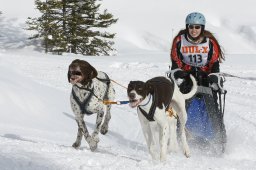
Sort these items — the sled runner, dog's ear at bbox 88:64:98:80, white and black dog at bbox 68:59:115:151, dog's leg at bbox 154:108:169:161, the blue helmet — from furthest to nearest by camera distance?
the sled runner
the blue helmet
dog's ear at bbox 88:64:98:80
white and black dog at bbox 68:59:115:151
dog's leg at bbox 154:108:169:161

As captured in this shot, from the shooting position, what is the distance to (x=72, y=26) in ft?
97.0

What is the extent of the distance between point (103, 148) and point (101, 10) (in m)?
Result: 35.7

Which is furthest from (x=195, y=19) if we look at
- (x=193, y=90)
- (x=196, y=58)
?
(x=193, y=90)

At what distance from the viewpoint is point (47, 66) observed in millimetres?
15875

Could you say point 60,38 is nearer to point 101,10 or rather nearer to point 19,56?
point 19,56

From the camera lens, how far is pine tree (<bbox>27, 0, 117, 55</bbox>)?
28.3 metres

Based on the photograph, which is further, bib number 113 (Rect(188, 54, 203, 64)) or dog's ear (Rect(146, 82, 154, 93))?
bib number 113 (Rect(188, 54, 203, 64))

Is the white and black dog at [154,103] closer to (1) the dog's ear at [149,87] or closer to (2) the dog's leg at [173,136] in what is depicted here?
(1) the dog's ear at [149,87]

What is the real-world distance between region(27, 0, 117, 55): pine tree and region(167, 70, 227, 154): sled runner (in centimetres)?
2174

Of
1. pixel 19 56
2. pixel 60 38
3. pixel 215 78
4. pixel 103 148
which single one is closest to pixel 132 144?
pixel 103 148

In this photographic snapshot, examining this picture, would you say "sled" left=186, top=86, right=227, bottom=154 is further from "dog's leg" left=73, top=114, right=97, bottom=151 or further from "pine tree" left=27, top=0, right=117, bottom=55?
"pine tree" left=27, top=0, right=117, bottom=55

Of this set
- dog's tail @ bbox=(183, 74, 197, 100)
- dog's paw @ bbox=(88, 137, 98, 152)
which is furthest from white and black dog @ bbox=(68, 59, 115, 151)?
dog's tail @ bbox=(183, 74, 197, 100)

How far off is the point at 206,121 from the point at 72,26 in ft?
77.0

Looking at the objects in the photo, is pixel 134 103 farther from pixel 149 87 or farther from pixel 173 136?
pixel 173 136
